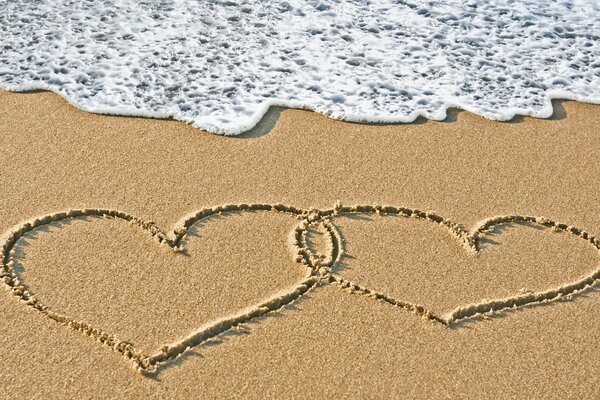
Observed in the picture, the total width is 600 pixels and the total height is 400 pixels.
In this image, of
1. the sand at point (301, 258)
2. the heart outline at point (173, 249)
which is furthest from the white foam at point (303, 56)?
the heart outline at point (173, 249)

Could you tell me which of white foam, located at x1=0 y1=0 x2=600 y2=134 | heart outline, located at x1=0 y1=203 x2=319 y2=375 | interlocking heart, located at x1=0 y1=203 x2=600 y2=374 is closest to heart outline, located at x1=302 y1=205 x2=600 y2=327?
interlocking heart, located at x1=0 y1=203 x2=600 y2=374

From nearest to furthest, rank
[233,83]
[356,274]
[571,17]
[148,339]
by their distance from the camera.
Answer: [148,339] → [356,274] → [233,83] → [571,17]

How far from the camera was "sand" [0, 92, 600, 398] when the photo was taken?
2.56 metres

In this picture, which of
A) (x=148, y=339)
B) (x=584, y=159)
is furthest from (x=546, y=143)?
(x=148, y=339)

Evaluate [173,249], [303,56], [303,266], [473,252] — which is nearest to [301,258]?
[303,266]

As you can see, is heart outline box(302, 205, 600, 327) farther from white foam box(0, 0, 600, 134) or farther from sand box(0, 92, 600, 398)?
white foam box(0, 0, 600, 134)

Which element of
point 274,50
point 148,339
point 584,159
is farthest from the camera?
point 274,50

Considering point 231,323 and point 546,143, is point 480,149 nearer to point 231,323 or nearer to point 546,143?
point 546,143

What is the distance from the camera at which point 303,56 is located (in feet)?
14.8

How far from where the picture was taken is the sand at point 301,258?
2557 mm

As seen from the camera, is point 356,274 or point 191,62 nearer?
point 356,274

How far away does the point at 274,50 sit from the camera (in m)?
4.55

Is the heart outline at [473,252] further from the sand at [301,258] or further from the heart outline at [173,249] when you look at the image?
the heart outline at [173,249]

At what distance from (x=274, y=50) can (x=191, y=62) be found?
499mm
